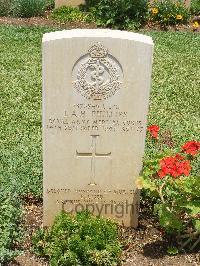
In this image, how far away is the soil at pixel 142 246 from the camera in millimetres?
4613

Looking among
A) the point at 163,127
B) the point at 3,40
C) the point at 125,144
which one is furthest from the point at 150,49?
the point at 3,40

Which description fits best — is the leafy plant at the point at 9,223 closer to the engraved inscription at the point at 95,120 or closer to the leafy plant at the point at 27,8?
the engraved inscription at the point at 95,120

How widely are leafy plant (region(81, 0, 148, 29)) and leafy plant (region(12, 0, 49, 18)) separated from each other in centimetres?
136

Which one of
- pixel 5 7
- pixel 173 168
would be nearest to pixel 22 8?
pixel 5 7

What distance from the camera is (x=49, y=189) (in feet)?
15.7

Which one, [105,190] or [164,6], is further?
[164,6]

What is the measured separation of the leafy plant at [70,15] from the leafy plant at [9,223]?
7.83m

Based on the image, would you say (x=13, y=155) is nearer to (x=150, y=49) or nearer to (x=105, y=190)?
(x=105, y=190)

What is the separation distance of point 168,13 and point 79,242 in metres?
8.94

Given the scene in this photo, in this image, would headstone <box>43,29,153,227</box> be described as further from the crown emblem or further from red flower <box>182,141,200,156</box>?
red flower <box>182,141,200,156</box>

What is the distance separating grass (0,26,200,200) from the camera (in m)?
6.03

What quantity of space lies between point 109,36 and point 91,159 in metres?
1.12

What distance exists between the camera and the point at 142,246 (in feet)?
15.8

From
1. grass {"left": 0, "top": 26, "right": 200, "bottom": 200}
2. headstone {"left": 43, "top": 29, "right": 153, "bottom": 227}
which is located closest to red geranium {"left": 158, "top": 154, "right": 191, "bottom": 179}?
headstone {"left": 43, "top": 29, "right": 153, "bottom": 227}
